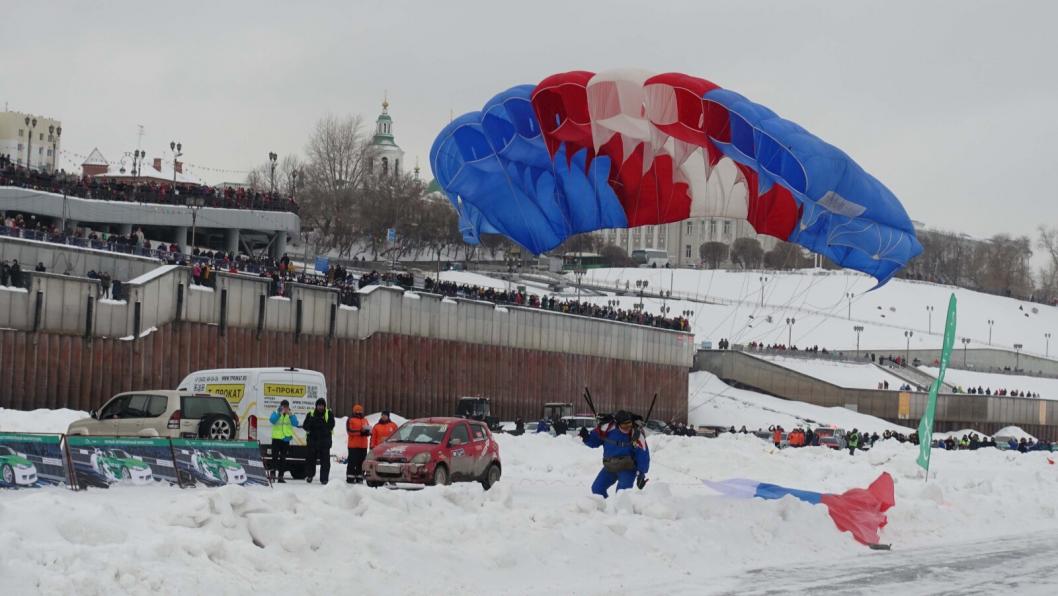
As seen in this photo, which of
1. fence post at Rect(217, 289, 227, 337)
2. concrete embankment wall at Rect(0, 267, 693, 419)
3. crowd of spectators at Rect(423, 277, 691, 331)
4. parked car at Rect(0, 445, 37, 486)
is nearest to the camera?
parked car at Rect(0, 445, 37, 486)

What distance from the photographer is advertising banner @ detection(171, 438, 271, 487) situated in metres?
21.0

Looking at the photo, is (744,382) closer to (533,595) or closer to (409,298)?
(409,298)

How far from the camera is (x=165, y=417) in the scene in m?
25.4

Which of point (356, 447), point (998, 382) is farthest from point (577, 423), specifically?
point (998, 382)

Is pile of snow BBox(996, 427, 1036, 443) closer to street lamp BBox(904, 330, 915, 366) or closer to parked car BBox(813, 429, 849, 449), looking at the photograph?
parked car BBox(813, 429, 849, 449)

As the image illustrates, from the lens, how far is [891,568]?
18828 mm

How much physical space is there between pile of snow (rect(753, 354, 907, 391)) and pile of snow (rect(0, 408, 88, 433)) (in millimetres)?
60482

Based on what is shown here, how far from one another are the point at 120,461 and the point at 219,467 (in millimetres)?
1807

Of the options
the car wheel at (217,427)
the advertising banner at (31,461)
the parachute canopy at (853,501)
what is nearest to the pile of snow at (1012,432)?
the parachute canopy at (853,501)

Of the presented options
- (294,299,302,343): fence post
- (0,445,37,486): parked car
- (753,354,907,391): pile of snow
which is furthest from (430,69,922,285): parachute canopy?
(753,354,907,391): pile of snow

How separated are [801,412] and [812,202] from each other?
2398 inches

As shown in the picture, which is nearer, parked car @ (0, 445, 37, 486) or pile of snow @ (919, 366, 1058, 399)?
parked car @ (0, 445, 37, 486)

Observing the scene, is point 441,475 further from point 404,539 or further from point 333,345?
point 333,345

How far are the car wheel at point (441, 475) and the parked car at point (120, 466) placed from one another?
648 centimetres
